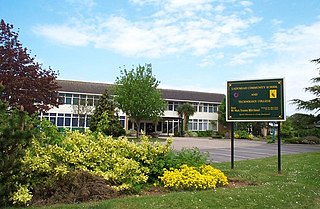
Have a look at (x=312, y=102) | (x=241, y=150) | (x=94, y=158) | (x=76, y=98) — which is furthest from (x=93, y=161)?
(x=76, y=98)

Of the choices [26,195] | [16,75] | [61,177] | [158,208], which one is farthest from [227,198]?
[16,75]

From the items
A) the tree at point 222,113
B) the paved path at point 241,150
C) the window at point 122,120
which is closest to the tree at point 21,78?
the paved path at point 241,150

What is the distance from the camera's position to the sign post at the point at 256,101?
1173 cm

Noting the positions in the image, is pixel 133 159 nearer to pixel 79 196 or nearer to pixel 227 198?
pixel 79 196

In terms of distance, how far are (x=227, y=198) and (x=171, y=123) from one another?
51.7 meters

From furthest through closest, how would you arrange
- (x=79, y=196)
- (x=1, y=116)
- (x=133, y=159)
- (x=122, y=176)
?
(x=133, y=159), (x=122, y=176), (x=79, y=196), (x=1, y=116)

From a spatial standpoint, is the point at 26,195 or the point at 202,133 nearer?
the point at 26,195

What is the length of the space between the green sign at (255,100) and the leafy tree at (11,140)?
8172mm

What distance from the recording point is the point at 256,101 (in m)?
12.1

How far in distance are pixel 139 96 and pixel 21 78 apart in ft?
54.8

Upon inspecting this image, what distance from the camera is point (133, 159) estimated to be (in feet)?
28.1

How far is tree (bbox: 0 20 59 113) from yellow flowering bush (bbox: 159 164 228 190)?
1358 cm

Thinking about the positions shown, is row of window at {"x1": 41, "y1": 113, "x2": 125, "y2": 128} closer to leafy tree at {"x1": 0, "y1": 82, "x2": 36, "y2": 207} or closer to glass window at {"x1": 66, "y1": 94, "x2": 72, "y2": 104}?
glass window at {"x1": 66, "y1": 94, "x2": 72, "y2": 104}

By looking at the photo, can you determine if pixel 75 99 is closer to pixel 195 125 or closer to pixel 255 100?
pixel 195 125
